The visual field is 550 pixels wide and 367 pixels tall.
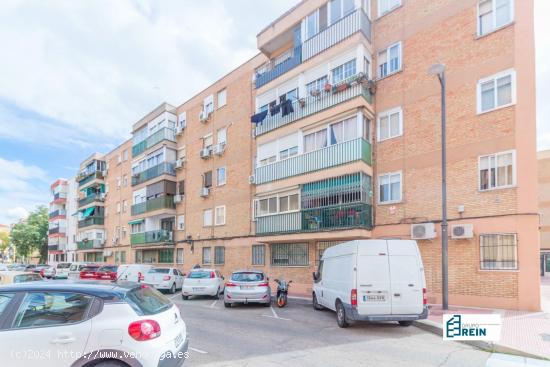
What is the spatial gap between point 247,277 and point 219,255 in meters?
10.8

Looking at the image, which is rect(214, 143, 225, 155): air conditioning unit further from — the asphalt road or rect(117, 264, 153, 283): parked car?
the asphalt road

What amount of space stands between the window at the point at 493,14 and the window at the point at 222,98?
16084 millimetres

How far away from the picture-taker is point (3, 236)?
3935 inches

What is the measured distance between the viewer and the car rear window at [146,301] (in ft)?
15.2

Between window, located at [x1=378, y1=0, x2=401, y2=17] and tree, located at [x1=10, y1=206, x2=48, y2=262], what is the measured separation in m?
63.2

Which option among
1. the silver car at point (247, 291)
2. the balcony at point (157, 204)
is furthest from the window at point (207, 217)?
the silver car at point (247, 291)

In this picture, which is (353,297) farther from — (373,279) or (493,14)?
(493,14)

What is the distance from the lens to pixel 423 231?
46.2ft

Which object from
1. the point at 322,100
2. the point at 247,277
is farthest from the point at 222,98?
the point at 247,277

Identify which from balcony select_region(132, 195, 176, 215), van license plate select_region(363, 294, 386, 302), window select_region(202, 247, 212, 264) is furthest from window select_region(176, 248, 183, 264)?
van license plate select_region(363, 294, 386, 302)

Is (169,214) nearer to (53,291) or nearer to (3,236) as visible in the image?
(53,291)

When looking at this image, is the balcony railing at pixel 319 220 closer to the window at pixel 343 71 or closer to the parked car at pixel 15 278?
the window at pixel 343 71

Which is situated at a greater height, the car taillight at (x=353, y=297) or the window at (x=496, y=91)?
the window at (x=496, y=91)

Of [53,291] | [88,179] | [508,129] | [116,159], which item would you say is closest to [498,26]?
[508,129]
